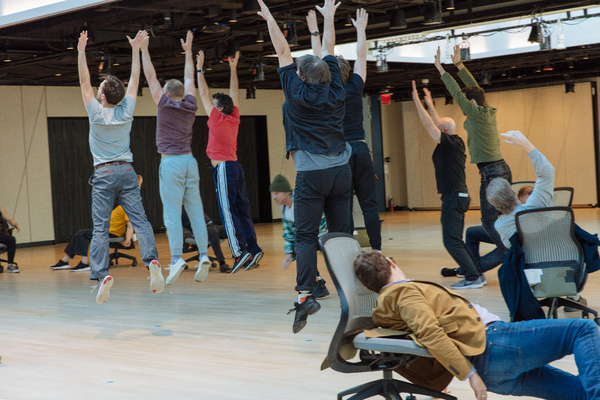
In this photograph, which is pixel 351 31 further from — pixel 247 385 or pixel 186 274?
pixel 247 385

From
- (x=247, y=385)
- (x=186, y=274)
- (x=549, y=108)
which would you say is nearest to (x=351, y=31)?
(x=186, y=274)

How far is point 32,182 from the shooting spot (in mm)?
14031

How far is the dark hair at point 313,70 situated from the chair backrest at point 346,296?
1356mm

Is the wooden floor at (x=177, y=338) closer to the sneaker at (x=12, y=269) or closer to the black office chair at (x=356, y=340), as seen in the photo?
the black office chair at (x=356, y=340)

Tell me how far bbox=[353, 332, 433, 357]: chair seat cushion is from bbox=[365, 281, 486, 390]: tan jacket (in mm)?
30

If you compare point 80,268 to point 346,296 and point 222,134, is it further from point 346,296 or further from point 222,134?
point 346,296

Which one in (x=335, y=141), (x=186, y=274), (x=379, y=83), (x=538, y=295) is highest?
(x=379, y=83)

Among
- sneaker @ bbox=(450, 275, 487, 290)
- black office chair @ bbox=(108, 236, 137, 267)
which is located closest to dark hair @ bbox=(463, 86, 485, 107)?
sneaker @ bbox=(450, 275, 487, 290)

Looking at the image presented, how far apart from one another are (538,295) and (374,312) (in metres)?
1.78

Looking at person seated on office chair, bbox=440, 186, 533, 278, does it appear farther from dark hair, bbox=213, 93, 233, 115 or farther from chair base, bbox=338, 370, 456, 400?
chair base, bbox=338, 370, 456, 400

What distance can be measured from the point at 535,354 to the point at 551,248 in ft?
5.74

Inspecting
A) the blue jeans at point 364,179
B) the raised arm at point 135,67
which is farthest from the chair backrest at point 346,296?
the raised arm at point 135,67

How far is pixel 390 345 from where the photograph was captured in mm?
2715

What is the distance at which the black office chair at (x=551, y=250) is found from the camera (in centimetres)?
418
